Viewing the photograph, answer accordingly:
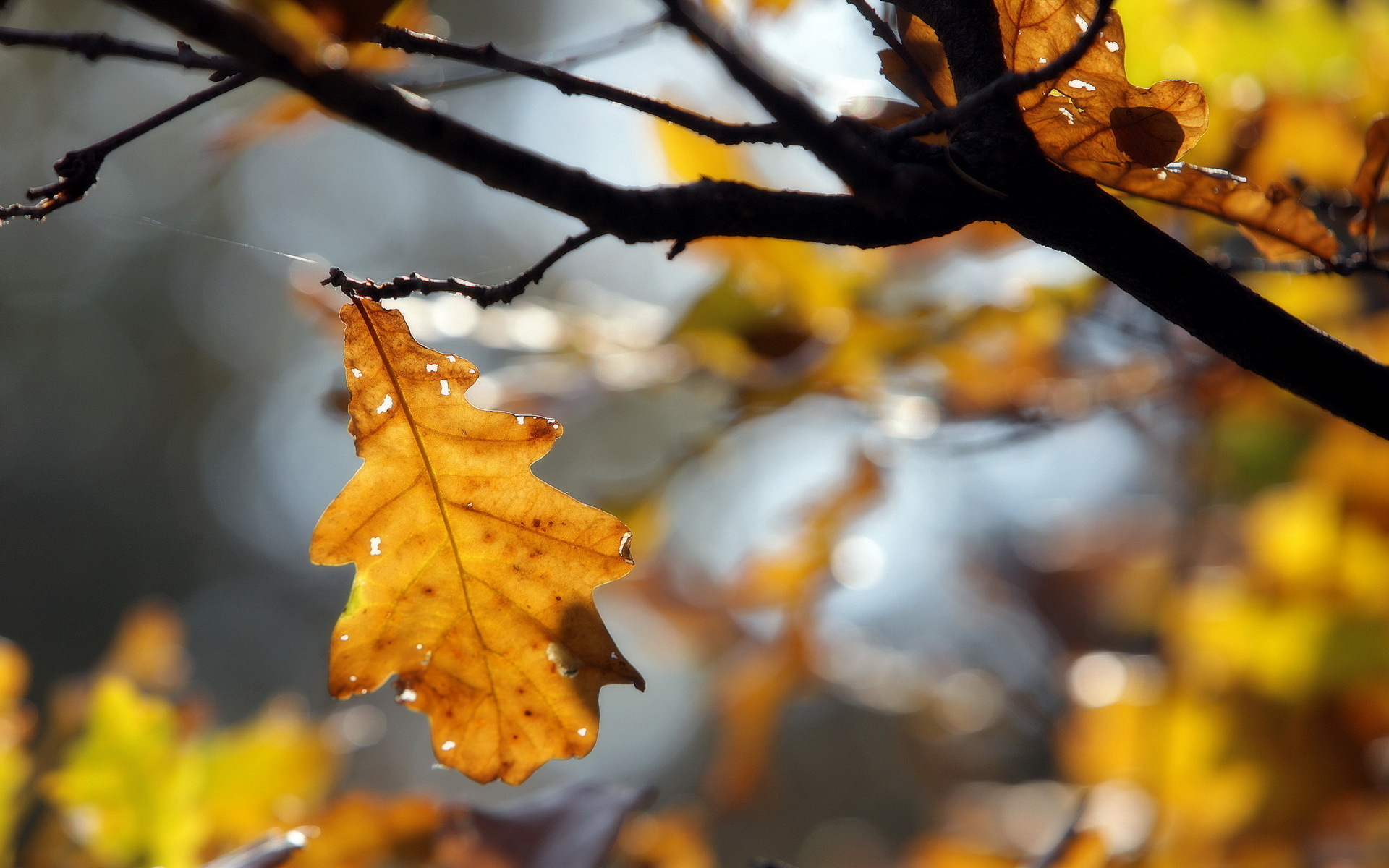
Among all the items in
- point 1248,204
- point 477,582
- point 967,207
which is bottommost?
point 477,582

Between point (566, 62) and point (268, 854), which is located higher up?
point (566, 62)

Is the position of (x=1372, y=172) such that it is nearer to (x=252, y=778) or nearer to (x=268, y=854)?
(x=268, y=854)

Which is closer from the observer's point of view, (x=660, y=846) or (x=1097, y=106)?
(x=1097, y=106)

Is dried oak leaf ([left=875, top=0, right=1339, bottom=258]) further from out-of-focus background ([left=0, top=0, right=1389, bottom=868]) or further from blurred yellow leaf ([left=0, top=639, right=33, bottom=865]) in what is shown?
blurred yellow leaf ([left=0, top=639, right=33, bottom=865])

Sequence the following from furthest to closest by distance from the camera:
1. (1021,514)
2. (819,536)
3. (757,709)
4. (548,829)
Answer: (1021,514), (757,709), (819,536), (548,829)

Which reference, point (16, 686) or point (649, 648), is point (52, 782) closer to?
point (16, 686)

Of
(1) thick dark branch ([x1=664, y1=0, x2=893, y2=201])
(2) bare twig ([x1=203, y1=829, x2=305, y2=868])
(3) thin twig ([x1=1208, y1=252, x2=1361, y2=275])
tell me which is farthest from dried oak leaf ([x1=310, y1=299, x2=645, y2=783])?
(3) thin twig ([x1=1208, y1=252, x2=1361, y2=275])

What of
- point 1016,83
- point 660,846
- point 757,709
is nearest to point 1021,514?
point 757,709

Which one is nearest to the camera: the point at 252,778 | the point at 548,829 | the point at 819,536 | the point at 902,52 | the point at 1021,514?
the point at 902,52
